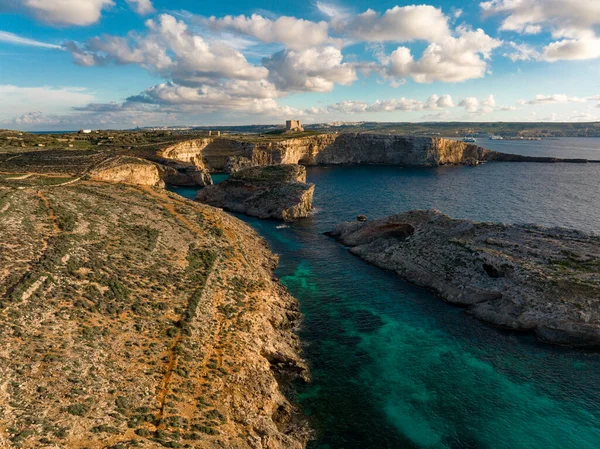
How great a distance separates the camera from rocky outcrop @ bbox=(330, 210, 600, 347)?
37.3 meters

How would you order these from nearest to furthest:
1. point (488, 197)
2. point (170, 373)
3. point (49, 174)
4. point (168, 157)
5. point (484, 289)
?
1. point (170, 373)
2. point (484, 289)
3. point (49, 174)
4. point (488, 197)
5. point (168, 157)

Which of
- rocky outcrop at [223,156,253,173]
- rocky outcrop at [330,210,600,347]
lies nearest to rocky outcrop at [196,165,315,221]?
rocky outcrop at [330,210,600,347]

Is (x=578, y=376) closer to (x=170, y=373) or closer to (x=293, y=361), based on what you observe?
(x=293, y=361)

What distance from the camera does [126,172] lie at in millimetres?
84875

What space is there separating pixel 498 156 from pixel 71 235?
205 meters

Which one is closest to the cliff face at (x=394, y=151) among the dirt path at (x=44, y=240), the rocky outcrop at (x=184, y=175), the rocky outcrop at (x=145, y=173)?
the rocky outcrop at (x=184, y=175)

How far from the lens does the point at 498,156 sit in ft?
632

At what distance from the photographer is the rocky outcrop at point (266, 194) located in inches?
3258

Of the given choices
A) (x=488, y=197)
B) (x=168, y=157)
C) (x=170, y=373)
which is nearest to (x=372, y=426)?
(x=170, y=373)

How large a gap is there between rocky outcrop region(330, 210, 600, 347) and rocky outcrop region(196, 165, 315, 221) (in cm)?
2499

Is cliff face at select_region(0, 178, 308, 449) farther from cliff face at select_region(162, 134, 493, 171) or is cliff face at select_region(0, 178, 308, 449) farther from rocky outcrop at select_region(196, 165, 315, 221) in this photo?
cliff face at select_region(162, 134, 493, 171)

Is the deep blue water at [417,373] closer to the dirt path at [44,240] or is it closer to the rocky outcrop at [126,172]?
the dirt path at [44,240]

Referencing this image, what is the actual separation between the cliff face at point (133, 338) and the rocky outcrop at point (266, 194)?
116 ft

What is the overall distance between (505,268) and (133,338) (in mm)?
41333
